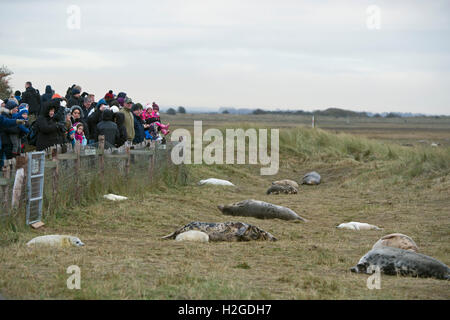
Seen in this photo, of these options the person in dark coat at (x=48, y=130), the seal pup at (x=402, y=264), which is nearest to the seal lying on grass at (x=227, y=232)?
the seal pup at (x=402, y=264)

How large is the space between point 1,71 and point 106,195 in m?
16.2

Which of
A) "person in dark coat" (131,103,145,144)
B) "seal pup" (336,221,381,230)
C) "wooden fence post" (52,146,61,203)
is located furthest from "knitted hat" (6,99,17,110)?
"seal pup" (336,221,381,230)

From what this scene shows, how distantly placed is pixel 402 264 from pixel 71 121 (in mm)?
9094

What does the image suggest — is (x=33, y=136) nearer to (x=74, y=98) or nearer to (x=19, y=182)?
(x=74, y=98)

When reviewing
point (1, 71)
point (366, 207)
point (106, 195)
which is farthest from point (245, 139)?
point (106, 195)

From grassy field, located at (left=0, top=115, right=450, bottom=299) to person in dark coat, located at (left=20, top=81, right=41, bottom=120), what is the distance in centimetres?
430

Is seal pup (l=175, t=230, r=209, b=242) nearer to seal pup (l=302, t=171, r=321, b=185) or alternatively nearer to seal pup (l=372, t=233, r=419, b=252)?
seal pup (l=372, t=233, r=419, b=252)

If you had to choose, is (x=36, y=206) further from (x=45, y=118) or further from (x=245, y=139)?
(x=245, y=139)

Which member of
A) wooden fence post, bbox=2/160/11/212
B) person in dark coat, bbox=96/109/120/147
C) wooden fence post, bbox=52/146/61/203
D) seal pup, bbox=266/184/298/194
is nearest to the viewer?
wooden fence post, bbox=2/160/11/212

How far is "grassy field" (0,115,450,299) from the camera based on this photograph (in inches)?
312

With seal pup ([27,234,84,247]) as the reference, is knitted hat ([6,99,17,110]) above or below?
above

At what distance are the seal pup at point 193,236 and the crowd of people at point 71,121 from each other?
4052 millimetres

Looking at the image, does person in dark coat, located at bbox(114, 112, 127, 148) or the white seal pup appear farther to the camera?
person in dark coat, located at bbox(114, 112, 127, 148)

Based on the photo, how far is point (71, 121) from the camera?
16250 mm
